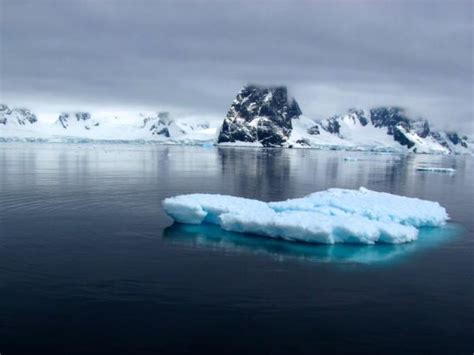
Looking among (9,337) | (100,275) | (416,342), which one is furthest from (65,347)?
(416,342)

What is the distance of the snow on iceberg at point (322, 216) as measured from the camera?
2439 cm

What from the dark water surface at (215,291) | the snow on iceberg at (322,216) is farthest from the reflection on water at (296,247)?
the snow on iceberg at (322,216)

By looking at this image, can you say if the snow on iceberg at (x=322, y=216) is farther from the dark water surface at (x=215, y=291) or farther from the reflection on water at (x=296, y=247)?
the dark water surface at (x=215, y=291)

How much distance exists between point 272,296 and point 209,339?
4.02 meters

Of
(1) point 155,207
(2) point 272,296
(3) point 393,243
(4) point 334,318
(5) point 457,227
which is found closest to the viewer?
(4) point 334,318

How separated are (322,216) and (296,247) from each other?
11.1 ft

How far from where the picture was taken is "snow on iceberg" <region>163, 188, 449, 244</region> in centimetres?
2439

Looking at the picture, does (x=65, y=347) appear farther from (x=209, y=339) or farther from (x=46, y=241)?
(x=46, y=241)

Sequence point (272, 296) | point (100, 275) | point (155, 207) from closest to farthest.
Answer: point (272, 296)
point (100, 275)
point (155, 207)

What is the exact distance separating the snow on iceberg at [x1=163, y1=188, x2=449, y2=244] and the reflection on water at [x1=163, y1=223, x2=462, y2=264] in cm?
49

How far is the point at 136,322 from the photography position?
14.8 metres

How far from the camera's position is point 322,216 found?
26.2m

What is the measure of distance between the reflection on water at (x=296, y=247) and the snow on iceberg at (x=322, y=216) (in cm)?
49

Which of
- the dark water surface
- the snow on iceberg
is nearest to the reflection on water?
the dark water surface
